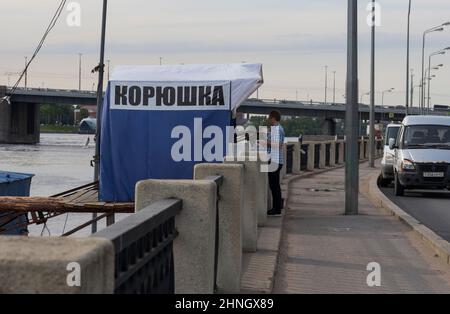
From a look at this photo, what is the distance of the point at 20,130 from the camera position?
90750 millimetres

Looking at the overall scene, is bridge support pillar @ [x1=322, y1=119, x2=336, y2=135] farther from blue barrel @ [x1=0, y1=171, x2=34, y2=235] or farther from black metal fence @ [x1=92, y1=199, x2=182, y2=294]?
black metal fence @ [x1=92, y1=199, x2=182, y2=294]

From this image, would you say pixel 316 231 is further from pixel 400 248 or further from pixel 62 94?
pixel 62 94

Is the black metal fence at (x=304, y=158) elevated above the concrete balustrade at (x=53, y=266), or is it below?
below

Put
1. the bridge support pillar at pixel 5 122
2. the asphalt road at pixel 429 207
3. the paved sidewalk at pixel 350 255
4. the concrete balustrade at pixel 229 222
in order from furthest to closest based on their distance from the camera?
the bridge support pillar at pixel 5 122, the asphalt road at pixel 429 207, the paved sidewalk at pixel 350 255, the concrete balustrade at pixel 229 222

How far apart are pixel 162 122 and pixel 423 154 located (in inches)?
372

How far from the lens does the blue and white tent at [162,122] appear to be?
37.1ft

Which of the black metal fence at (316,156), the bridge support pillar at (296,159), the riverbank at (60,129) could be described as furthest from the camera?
the riverbank at (60,129)

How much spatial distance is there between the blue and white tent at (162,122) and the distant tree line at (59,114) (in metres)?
145

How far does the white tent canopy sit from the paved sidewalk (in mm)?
2191

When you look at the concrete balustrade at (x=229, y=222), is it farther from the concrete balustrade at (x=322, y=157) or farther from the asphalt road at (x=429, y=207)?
the concrete balustrade at (x=322, y=157)

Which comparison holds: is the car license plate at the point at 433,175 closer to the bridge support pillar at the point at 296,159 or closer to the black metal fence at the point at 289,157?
the black metal fence at the point at 289,157

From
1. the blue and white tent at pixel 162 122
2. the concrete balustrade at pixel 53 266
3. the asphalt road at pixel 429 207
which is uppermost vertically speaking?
the blue and white tent at pixel 162 122

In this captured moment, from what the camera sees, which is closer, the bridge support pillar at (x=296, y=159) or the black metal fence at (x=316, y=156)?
the bridge support pillar at (x=296, y=159)

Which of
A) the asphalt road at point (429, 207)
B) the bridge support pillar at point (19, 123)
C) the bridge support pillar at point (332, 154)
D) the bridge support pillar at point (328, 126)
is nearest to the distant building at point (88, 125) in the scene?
the bridge support pillar at point (19, 123)
